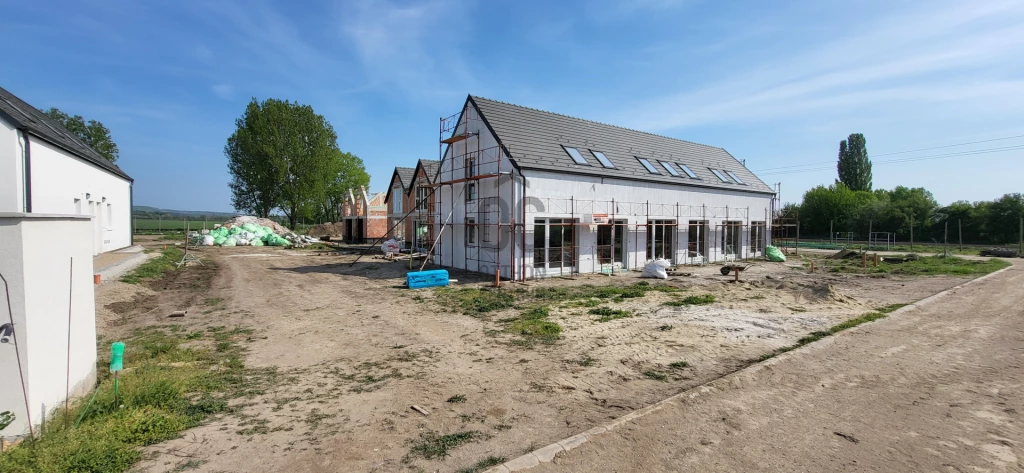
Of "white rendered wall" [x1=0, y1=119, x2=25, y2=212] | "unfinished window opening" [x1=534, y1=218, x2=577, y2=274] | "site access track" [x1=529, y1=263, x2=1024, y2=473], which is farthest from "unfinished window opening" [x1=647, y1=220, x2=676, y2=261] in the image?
"white rendered wall" [x1=0, y1=119, x2=25, y2=212]

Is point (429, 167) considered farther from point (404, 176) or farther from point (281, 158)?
point (281, 158)

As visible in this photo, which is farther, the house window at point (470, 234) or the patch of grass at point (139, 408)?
the house window at point (470, 234)

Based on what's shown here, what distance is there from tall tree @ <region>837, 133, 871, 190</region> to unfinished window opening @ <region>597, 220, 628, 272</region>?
51.4m

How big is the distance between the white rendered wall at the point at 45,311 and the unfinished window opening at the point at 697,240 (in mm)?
21580

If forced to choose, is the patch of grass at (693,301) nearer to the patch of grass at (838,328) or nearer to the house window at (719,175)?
the patch of grass at (838,328)

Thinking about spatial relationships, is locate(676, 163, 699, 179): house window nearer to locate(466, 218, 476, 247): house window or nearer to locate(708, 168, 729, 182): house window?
locate(708, 168, 729, 182): house window

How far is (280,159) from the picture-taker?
4638 centimetres

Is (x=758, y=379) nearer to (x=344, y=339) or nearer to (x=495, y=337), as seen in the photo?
(x=495, y=337)

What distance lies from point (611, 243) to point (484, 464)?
15386 mm

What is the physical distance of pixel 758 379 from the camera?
5.96 metres

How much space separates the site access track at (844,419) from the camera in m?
3.91

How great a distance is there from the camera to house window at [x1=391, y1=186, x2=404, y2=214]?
35781mm

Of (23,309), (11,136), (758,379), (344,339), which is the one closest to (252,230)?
(11,136)

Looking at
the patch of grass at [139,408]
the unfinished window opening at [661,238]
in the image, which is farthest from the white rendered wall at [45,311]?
the unfinished window opening at [661,238]
